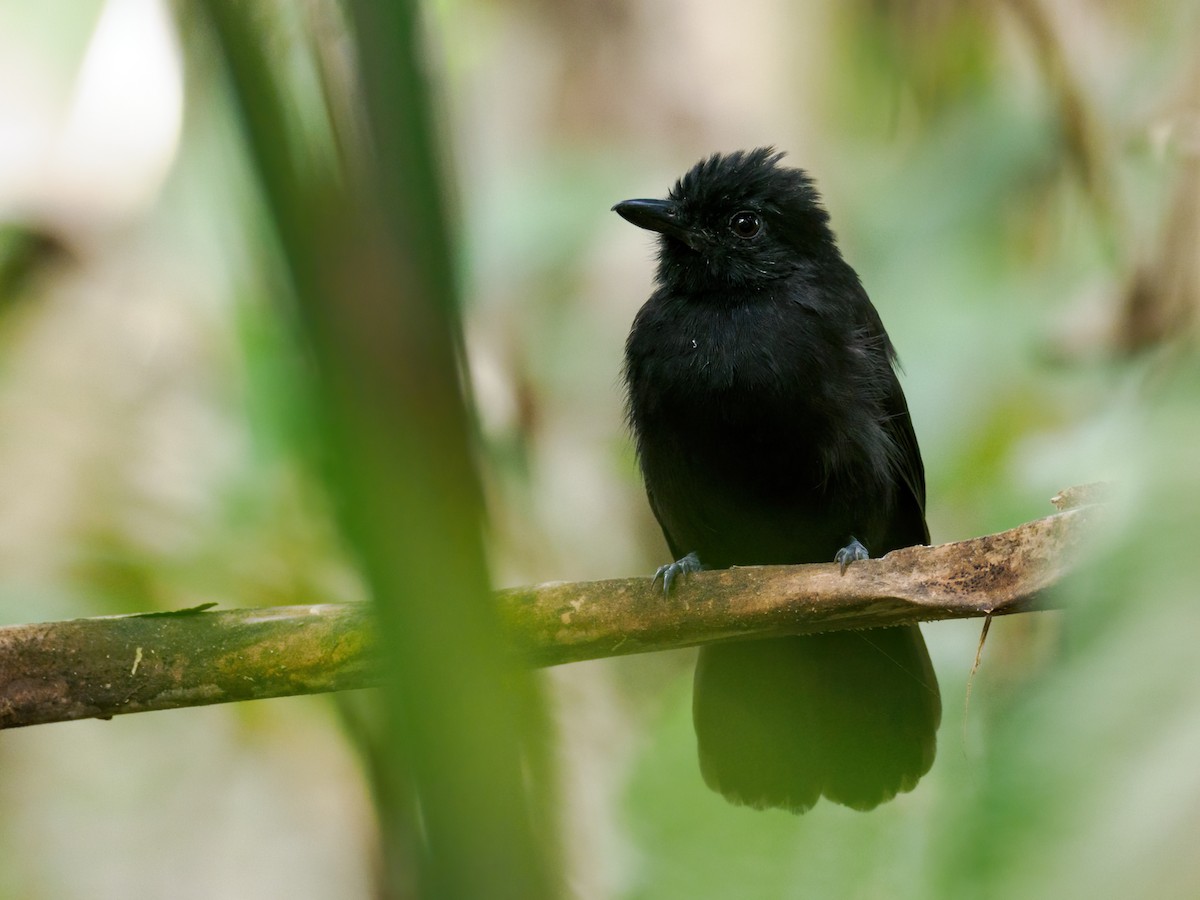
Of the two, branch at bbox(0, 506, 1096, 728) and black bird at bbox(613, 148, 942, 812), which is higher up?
black bird at bbox(613, 148, 942, 812)

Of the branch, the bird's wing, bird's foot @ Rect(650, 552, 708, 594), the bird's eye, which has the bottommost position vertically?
the branch

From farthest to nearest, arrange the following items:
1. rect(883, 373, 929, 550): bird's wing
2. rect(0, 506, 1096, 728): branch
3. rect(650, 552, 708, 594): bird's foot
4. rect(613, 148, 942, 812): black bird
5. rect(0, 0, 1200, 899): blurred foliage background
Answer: rect(883, 373, 929, 550): bird's wing → rect(613, 148, 942, 812): black bird → rect(0, 0, 1200, 899): blurred foliage background → rect(650, 552, 708, 594): bird's foot → rect(0, 506, 1096, 728): branch

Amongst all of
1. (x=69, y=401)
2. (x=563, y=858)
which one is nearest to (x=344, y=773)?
(x=69, y=401)

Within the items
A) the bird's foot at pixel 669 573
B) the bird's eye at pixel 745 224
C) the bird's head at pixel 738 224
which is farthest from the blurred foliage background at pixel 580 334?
the bird's eye at pixel 745 224

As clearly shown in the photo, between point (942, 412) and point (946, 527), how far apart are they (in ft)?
1.94

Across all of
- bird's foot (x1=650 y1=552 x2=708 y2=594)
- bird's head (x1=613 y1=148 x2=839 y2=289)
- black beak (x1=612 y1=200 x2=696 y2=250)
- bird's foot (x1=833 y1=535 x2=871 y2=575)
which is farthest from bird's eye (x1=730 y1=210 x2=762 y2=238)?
bird's foot (x1=650 y1=552 x2=708 y2=594)

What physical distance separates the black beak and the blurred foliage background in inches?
18.4

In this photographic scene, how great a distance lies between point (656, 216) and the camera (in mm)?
3670

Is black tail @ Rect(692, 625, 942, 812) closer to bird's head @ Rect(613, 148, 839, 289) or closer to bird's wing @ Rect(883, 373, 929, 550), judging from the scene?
bird's wing @ Rect(883, 373, 929, 550)

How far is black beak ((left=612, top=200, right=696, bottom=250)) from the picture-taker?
365 cm

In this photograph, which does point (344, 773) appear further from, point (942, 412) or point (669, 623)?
point (942, 412)

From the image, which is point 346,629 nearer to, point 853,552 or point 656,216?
point 853,552

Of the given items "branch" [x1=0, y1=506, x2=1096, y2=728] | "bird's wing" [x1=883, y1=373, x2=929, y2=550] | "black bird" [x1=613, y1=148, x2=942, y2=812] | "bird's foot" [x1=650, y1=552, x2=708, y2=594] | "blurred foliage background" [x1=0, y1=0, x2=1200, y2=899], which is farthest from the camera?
"bird's wing" [x1=883, y1=373, x2=929, y2=550]

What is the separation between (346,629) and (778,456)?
1359 mm
